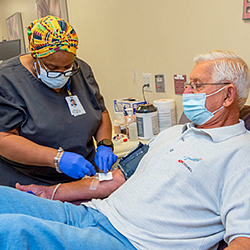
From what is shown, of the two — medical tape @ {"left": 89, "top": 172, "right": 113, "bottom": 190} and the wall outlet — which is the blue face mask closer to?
medical tape @ {"left": 89, "top": 172, "right": 113, "bottom": 190}

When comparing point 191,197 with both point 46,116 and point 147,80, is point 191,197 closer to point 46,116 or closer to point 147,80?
point 46,116

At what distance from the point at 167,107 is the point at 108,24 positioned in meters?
1.18

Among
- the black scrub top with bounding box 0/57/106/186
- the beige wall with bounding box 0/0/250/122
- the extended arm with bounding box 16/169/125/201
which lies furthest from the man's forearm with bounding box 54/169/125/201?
the beige wall with bounding box 0/0/250/122

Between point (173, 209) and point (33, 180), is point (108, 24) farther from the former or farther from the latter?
point (173, 209)

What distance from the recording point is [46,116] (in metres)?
1.45

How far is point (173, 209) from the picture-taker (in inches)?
40.9

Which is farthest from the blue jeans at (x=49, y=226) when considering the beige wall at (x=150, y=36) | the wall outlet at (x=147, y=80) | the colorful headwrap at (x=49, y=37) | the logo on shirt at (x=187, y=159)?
the wall outlet at (x=147, y=80)

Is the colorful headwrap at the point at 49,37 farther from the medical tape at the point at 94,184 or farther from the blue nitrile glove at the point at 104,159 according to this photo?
the medical tape at the point at 94,184

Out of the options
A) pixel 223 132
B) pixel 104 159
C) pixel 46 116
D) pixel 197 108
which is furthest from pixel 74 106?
pixel 223 132

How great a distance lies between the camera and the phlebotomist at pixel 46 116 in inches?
54.1

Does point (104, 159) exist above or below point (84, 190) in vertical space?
above

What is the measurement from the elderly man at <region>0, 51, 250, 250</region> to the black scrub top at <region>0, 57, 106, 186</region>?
1.38 ft

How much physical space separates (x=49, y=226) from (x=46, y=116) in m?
0.71

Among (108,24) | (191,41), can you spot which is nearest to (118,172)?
(191,41)
